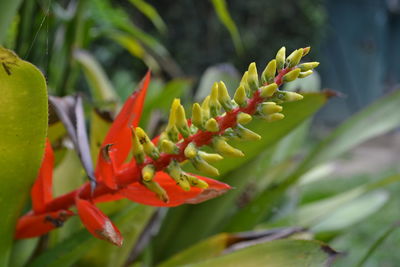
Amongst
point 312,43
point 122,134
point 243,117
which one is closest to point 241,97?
point 243,117

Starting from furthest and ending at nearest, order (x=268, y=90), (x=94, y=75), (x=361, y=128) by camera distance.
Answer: (x=94, y=75) → (x=361, y=128) → (x=268, y=90)

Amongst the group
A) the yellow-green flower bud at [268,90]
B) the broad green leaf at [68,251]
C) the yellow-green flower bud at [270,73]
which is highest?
the yellow-green flower bud at [270,73]

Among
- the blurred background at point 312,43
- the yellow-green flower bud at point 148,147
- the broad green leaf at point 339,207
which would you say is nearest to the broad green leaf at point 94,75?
the broad green leaf at point 339,207

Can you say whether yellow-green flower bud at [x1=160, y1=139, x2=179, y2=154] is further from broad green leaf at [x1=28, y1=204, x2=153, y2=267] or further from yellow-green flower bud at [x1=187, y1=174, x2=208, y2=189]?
broad green leaf at [x1=28, y1=204, x2=153, y2=267]

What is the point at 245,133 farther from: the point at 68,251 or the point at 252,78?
the point at 68,251

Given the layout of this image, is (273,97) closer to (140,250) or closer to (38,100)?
(38,100)

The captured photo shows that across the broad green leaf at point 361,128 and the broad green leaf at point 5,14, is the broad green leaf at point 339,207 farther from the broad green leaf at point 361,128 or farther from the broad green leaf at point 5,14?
the broad green leaf at point 5,14

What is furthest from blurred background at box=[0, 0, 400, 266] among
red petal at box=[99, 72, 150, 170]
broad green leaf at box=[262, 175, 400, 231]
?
red petal at box=[99, 72, 150, 170]
